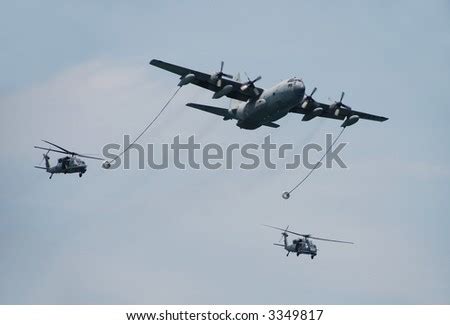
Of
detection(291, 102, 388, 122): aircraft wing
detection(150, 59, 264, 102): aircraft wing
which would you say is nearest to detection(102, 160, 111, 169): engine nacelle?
detection(150, 59, 264, 102): aircraft wing

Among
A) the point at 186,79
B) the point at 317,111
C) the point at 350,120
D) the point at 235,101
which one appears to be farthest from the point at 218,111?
the point at 350,120

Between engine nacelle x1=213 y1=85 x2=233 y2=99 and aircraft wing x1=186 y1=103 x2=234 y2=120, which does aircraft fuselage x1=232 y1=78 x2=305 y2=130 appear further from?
engine nacelle x1=213 y1=85 x2=233 y2=99

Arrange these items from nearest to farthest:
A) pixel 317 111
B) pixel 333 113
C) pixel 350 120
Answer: pixel 350 120 < pixel 317 111 < pixel 333 113

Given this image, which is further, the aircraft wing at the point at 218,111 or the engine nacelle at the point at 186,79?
the aircraft wing at the point at 218,111

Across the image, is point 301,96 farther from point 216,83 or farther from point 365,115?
point 365,115

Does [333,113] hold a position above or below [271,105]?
above

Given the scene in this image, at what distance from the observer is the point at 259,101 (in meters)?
82.5

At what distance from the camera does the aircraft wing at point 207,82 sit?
78.1m

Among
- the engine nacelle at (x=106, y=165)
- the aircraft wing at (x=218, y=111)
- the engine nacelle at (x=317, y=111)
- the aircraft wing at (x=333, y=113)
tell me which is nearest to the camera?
the engine nacelle at (x=106, y=165)

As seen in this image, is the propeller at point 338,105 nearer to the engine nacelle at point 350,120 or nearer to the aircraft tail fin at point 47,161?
the engine nacelle at point 350,120

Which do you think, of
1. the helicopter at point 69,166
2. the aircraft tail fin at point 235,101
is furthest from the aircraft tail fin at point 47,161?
the aircraft tail fin at point 235,101

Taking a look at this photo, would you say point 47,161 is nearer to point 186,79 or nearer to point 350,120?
point 186,79

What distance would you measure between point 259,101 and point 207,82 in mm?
5761
